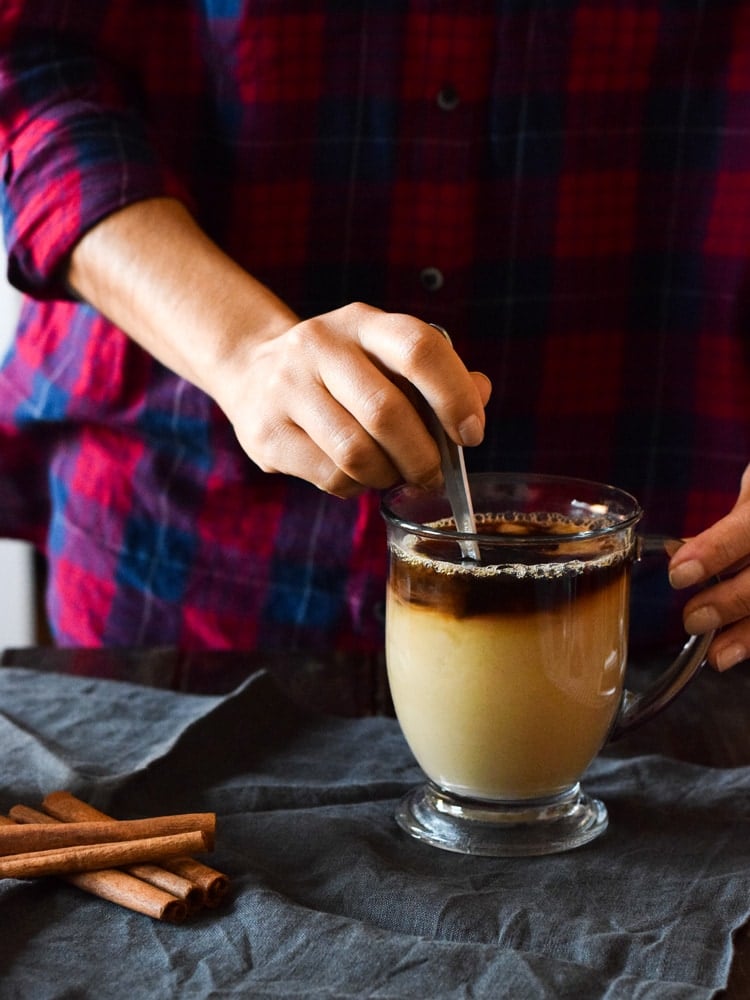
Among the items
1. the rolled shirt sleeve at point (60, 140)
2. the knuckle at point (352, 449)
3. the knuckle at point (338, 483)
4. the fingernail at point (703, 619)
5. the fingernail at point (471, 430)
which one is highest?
the rolled shirt sleeve at point (60, 140)

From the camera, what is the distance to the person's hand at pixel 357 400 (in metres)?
0.91

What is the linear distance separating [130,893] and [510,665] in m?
0.29

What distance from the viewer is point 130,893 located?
0.89 m

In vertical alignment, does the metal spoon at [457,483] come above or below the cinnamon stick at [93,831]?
above

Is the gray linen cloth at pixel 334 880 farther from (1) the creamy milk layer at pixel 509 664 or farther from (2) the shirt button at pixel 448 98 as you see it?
(2) the shirt button at pixel 448 98

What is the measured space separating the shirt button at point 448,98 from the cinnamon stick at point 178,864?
76 centimetres

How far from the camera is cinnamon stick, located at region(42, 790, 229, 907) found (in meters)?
0.89

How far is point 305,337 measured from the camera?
3.23 feet

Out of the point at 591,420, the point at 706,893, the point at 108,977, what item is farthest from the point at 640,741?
the point at 108,977

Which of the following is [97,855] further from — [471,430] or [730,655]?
[730,655]

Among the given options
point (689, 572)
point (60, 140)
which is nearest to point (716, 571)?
point (689, 572)

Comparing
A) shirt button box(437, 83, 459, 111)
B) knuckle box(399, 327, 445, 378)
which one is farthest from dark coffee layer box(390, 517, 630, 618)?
shirt button box(437, 83, 459, 111)

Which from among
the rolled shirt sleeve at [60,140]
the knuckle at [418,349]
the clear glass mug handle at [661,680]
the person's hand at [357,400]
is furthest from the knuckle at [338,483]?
the rolled shirt sleeve at [60,140]

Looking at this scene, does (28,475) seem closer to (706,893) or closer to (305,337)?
(305,337)
